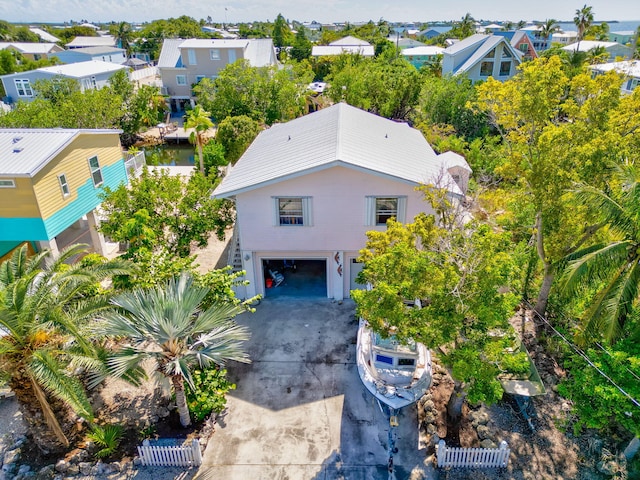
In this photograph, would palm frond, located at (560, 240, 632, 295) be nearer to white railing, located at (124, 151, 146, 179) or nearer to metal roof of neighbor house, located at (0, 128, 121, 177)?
metal roof of neighbor house, located at (0, 128, 121, 177)

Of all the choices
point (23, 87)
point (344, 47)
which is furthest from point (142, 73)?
point (344, 47)

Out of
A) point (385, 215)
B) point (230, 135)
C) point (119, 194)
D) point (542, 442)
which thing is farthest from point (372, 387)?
point (230, 135)

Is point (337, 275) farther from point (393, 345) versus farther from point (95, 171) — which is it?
point (95, 171)

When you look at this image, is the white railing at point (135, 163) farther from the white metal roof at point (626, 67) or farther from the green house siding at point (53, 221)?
the white metal roof at point (626, 67)

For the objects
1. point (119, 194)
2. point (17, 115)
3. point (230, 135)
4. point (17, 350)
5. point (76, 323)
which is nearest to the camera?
point (17, 350)

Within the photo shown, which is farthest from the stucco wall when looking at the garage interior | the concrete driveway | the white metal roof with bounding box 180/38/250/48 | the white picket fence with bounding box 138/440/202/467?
the white metal roof with bounding box 180/38/250/48

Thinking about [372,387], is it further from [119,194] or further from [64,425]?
[119,194]
